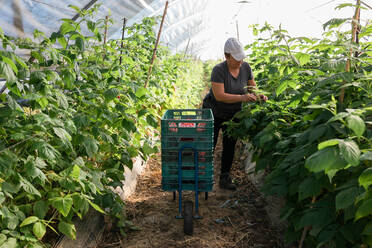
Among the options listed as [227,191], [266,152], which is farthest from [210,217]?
[266,152]

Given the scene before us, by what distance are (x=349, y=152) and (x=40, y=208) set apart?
5.20ft

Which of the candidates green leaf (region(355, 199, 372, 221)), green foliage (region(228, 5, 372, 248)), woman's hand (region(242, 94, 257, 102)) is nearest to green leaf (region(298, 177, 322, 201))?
green foliage (region(228, 5, 372, 248))

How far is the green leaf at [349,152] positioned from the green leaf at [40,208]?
1536 mm

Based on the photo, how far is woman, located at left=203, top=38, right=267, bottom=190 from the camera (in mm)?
3180

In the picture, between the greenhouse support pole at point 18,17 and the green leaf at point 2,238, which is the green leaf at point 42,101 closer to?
the green leaf at point 2,238

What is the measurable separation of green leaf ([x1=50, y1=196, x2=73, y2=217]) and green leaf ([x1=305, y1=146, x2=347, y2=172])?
49.9 inches

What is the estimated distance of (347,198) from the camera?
133 centimetres

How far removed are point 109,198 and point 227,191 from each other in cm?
160

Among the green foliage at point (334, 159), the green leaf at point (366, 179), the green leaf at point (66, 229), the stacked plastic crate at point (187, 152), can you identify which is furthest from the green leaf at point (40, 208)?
the green leaf at point (366, 179)

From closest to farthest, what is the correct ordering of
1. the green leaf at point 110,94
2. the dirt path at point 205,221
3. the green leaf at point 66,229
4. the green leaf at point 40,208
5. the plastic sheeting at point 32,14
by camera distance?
1. the green leaf at point 40,208
2. the green leaf at point 66,229
3. the green leaf at point 110,94
4. the dirt path at point 205,221
5. the plastic sheeting at point 32,14

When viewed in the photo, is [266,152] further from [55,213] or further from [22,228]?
[22,228]

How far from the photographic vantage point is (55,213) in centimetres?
201

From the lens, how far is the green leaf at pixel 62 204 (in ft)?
5.73

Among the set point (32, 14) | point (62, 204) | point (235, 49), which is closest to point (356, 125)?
point (62, 204)
